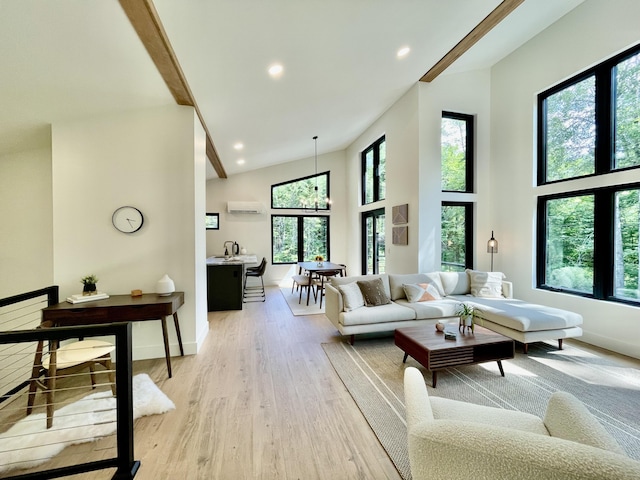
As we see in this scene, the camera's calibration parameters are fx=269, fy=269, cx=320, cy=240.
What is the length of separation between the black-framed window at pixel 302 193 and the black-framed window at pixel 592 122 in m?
4.74

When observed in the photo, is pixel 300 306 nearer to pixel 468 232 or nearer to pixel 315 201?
pixel 315 201

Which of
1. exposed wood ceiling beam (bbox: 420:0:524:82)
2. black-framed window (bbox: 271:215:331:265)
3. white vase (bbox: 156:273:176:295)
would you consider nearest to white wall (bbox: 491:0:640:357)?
exposed wood ceiling beam (bbox: 420:0:524:82)

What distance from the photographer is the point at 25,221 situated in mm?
3404

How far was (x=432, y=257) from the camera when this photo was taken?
4.82 m

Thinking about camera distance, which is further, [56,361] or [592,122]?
[592,122]

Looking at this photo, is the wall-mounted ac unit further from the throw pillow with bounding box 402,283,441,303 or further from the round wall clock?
the throw pillow with bounding box 402,283,441,303

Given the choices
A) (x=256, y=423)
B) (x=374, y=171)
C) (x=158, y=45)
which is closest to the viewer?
(x=256, y=423)

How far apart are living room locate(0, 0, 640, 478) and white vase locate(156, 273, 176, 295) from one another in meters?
0.20

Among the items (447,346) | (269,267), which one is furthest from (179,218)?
(269,267)

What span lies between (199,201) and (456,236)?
4526 millimetres

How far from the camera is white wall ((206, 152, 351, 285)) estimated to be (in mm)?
7195

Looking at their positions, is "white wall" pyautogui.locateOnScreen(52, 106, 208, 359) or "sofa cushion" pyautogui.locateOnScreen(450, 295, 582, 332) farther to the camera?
"sofa cushion" pyautogui.locateOnScreen(450, 295, 582, 332)

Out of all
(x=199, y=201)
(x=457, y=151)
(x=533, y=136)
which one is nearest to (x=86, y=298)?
(x=199, y=201)

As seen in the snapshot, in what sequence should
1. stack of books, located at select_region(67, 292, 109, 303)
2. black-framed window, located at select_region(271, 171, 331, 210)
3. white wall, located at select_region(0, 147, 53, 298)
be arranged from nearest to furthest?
stack of books, located at select_region(67, 292, 109, 303) → white wall, located at select_region(0, 147, 53, 298) → black-framed window, located at select_region(271, 171, 331, 210)
